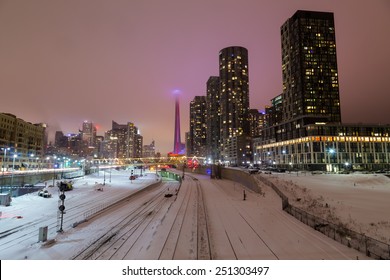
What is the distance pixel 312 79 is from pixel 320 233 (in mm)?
154670

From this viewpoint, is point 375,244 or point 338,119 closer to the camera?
point 375,244

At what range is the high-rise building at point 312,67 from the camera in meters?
150

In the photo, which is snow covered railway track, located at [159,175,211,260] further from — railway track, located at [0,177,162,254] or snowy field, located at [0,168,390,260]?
railway track, located at [0,177,162,254]

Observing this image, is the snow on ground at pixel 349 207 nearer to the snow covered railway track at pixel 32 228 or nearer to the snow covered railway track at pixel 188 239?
the snow covered railway track at pixel 188 239

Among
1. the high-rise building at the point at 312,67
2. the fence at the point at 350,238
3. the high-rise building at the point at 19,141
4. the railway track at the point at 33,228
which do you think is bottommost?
the railway track at the point at 33,228

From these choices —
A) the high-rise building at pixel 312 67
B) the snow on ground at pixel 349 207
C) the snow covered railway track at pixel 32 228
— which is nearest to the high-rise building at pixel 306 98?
the high-rise building at pixel 312 67

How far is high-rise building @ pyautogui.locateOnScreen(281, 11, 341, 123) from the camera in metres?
150

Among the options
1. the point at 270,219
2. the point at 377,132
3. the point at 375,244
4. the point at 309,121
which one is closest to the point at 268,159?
the point at 309,121

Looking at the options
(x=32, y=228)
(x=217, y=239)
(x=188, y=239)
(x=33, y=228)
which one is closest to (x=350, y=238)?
(x=217, y=239)

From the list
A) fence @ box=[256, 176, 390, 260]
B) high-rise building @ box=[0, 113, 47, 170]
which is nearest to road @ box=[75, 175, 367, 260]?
fence @ box=[256, 176, 390, 260]

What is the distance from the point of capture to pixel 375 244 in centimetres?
1426

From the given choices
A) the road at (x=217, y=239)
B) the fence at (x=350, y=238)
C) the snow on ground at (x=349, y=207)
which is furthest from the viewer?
the snow on ground at (x=349, y=207)
